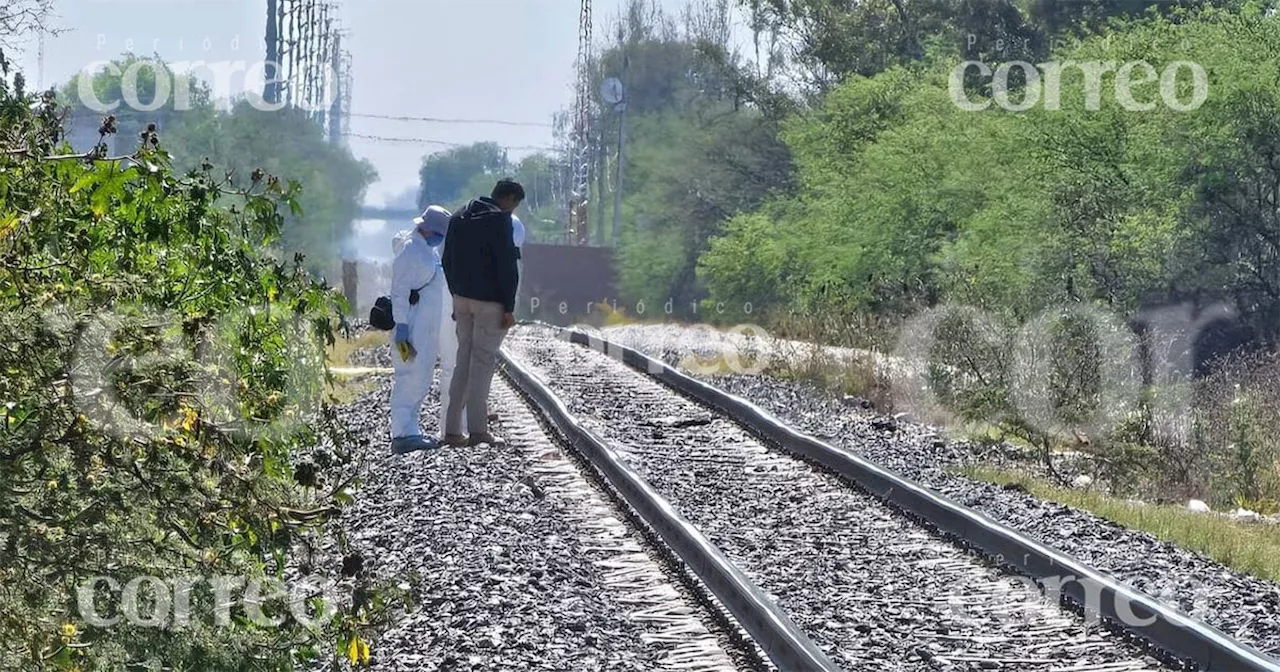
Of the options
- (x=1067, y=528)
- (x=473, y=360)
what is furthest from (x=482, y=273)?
(x=1067, y=528)

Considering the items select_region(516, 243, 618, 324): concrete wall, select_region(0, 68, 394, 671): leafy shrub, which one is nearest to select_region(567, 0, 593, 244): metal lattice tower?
select_region(516, 243, 618, 324): concrete wall

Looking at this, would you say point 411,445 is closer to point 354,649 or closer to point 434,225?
point 434,225

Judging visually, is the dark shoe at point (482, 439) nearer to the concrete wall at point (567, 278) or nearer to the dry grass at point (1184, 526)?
the dry grass at point (1184, 526)

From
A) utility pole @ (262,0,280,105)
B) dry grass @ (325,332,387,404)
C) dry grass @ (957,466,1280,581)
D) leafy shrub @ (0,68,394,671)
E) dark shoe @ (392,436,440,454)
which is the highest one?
utility pole @ (262,0,280,105)

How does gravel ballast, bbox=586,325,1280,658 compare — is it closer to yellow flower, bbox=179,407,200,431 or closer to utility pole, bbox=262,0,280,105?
yellow flower, bbox=179,407,200,431

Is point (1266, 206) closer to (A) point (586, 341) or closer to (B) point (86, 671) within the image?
(A) point (586, 341)

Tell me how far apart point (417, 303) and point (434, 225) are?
62cm

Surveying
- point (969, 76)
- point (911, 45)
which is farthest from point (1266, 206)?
point (911, 45)

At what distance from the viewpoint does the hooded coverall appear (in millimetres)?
14219

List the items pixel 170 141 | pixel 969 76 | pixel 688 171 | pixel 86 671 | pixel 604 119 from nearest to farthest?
pixel 86 671 < pixel 969 76 < pixel 688 171 < pixel 170 141 < pixel 604 119

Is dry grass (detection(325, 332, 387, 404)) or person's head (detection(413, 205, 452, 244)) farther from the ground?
person's head (detection(413, 205, 452, 244))

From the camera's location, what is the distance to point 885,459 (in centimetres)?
1538

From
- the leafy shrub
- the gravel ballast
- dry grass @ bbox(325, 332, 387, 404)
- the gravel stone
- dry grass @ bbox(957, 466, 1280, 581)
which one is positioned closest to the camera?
the leafy shrub

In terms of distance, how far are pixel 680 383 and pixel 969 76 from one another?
3202 cm
